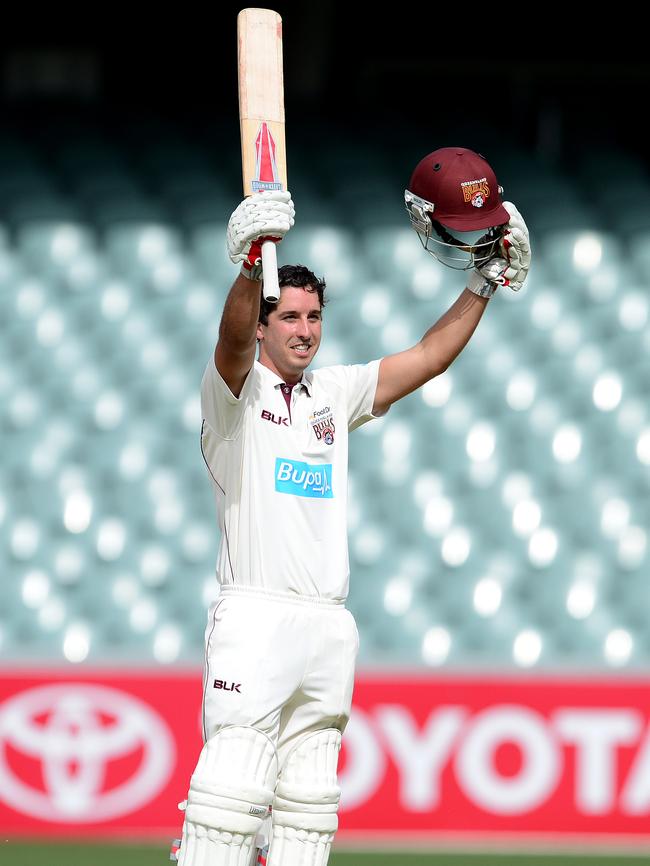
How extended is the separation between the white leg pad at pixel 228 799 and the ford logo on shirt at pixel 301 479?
18.0 inches

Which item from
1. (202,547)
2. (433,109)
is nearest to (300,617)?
(202,547)

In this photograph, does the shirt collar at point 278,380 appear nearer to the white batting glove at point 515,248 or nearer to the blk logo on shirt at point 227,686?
the white batting glove at point 515,248

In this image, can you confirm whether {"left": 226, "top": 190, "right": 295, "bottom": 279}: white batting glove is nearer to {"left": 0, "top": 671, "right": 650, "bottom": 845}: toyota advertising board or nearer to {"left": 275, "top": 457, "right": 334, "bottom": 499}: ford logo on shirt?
{"left": 275, "top": 457, "right": 334, "bottom": 499}: ford logo on shirt

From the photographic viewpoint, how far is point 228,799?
8.32 feet

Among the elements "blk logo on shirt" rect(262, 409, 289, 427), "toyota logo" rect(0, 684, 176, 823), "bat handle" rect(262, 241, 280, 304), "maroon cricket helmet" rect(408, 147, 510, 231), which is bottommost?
"toyota logo" rect(0, 684, 176, 823)

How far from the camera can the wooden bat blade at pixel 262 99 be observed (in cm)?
265

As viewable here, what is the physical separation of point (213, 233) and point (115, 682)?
186cm

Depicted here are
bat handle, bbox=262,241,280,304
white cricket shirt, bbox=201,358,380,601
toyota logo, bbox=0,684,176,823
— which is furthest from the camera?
toyota logo, bbox=0,684,176,823

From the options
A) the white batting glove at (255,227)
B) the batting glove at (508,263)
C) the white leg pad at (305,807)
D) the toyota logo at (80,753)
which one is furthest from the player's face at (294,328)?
the toyota logo at (80,753)

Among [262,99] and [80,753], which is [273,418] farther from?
[80,753]

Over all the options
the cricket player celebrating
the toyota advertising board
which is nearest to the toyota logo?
the toyota advertising board

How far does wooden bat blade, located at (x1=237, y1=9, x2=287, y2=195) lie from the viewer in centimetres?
265

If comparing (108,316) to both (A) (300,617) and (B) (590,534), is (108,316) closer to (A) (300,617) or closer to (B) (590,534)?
(B) (590,534)

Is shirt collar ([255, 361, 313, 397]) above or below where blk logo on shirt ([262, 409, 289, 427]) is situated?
above
